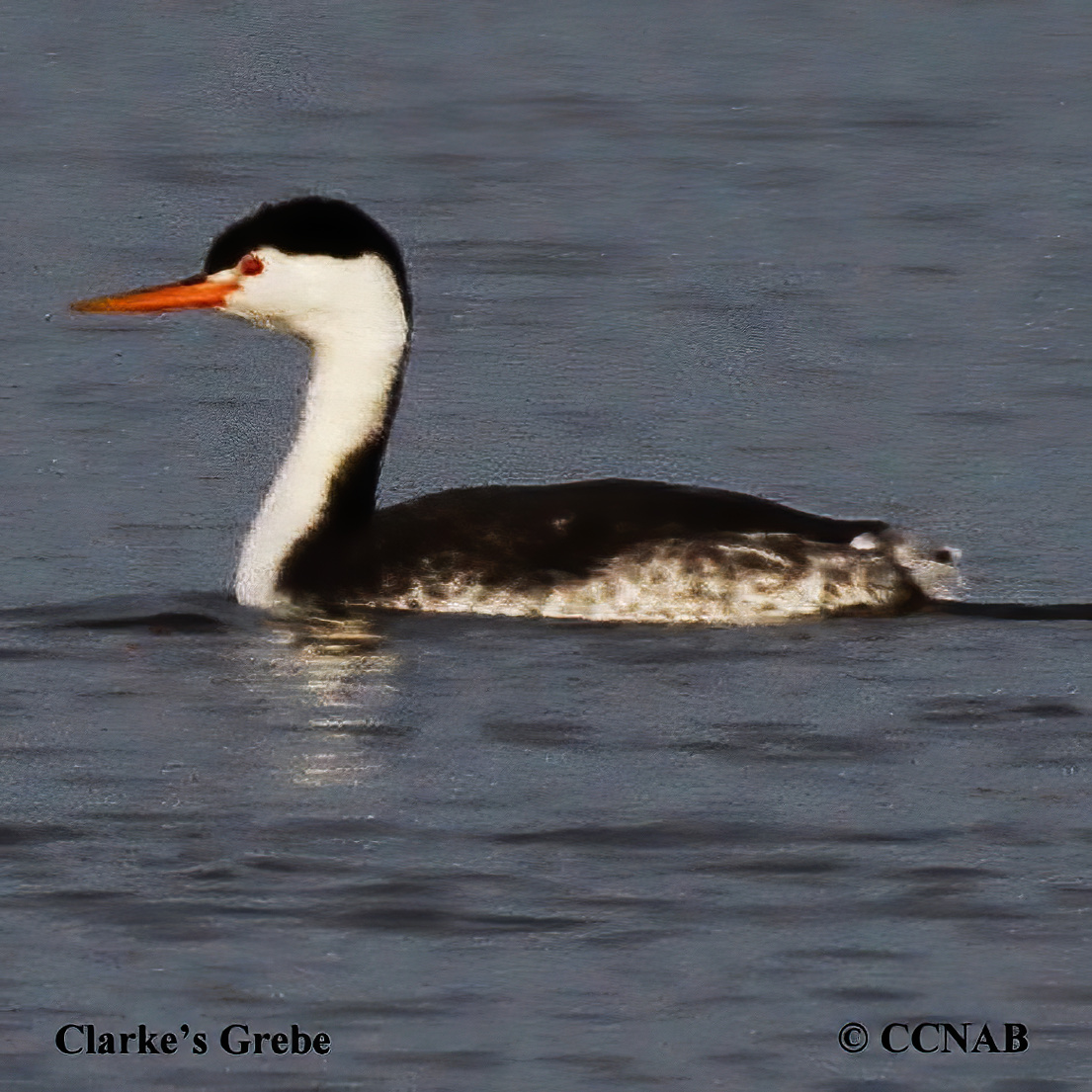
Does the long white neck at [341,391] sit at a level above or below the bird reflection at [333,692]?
above

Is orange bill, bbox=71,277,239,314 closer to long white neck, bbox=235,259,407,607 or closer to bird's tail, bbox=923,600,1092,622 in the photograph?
long white neck, bbox=235,259,407,607

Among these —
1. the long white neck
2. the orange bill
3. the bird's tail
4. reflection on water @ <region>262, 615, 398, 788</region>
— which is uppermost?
the orange bill

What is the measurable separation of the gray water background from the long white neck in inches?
18.8

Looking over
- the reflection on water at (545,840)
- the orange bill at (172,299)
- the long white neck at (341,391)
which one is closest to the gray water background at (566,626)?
the reflection on water at (545,840)

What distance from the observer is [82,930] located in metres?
8.12

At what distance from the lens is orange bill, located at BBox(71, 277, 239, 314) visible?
472 inches

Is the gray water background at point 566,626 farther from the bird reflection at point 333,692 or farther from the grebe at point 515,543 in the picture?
the grebe at point 515,543

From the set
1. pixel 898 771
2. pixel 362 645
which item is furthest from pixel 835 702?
pixel 362 645

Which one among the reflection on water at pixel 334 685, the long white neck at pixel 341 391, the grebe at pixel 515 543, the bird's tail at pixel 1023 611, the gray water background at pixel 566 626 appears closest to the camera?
the gray water background at pixel 566 626

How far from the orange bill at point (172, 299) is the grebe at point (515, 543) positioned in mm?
75

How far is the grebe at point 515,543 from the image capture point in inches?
447

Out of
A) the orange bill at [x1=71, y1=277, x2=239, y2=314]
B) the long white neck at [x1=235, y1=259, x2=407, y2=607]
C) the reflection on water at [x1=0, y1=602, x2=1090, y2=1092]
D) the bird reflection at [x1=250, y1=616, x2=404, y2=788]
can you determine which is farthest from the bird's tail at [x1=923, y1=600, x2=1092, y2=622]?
the orange bill at [x1=71, y1=277, x2=239, y2=314]

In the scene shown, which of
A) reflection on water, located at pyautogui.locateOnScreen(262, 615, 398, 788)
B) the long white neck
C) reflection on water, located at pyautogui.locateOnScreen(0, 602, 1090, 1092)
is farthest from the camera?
the long white neck

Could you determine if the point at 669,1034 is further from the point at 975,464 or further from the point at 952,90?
the point at 952,90
